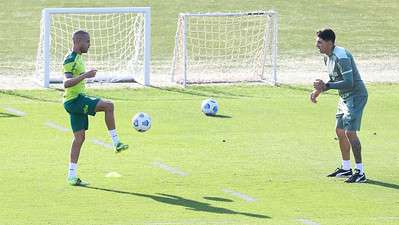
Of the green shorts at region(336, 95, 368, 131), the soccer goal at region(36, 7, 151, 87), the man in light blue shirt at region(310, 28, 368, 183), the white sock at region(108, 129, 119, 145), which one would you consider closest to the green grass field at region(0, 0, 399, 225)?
the man in light blue shirt at region(310, 28, 368, 183)

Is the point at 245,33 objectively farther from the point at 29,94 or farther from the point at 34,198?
the point at 34,198

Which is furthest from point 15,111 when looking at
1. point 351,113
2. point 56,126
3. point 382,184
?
point 382,184

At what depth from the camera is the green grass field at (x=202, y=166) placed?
13.3m

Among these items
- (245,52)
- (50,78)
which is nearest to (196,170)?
(50,78)

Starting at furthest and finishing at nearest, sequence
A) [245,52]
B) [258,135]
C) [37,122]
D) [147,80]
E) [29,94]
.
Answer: [245,52] → [147,80] → [29,94] → [37,122] → [258,135]

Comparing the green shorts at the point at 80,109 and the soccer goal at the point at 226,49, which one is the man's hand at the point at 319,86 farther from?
the soccer goal at the point at 226,49

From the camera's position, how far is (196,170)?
1616cm

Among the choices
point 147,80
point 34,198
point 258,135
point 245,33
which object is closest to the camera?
point 34,198

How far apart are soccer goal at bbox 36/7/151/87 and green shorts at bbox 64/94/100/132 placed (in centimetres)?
1156

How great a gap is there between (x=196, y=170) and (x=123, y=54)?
48.3 feet

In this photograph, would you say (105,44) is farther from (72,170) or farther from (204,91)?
(72,170)

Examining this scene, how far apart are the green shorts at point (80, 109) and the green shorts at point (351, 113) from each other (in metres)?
3.37

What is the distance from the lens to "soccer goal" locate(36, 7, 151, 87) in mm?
26703

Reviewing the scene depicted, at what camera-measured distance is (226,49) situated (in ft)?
109
